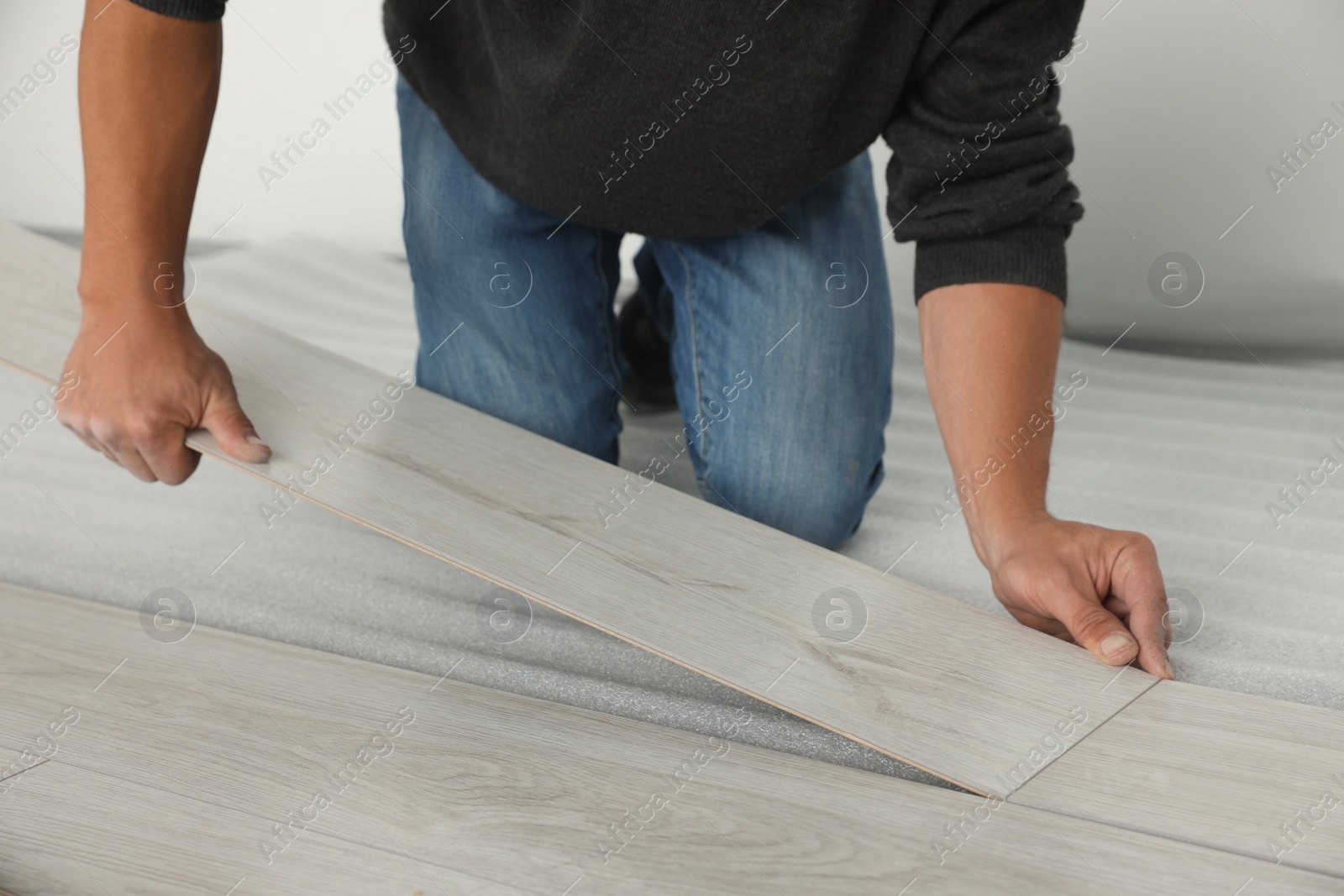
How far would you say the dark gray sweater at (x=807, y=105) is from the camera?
1089 mm

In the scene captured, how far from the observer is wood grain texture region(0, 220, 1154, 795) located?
0.96 meters

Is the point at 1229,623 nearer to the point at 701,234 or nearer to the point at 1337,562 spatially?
the point at 1337,562

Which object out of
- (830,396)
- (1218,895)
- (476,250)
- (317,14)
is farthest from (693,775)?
(317,14)

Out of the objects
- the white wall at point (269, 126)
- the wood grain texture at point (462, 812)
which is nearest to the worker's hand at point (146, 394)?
the wood grain texture at point (462, 812)

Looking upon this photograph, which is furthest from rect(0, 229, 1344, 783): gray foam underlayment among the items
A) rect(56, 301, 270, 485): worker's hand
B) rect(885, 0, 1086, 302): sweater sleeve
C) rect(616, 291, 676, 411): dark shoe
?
rect(885, 0, 1086, 302): sweater sleeve

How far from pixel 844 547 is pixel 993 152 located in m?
0.57

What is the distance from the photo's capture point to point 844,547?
144cm

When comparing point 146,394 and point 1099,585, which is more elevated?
point 146,394

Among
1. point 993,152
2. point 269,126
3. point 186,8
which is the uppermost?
point 186,8

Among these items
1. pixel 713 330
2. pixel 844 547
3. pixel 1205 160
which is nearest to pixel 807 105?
pixel 713 330

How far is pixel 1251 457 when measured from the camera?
155 cm

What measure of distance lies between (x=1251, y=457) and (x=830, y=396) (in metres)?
0.68

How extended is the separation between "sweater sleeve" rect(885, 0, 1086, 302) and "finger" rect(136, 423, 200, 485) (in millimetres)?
822

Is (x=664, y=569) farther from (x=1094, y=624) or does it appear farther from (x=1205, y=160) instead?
(x=1205, y=160)
